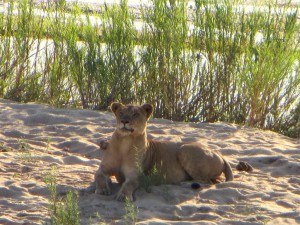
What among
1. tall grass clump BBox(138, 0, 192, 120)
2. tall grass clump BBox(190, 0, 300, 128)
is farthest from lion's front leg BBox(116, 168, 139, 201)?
tall grass clump BBox(138, 0, 192, 120)

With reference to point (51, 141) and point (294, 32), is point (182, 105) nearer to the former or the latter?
point (294, 32)

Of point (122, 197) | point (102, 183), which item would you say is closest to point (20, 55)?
point (102, 183)

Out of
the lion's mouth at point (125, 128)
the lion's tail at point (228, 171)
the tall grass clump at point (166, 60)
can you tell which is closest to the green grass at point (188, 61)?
the tall grass clump at point (166, 60)

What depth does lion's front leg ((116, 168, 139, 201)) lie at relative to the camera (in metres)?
6.98

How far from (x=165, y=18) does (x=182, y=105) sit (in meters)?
1.12

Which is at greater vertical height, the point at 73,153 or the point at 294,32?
the point at 294,32

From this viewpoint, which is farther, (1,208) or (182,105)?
(182,105)

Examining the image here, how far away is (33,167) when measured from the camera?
787 cm

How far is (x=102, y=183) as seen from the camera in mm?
7219

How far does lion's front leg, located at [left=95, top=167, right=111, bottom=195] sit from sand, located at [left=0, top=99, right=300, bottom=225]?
0.08 m

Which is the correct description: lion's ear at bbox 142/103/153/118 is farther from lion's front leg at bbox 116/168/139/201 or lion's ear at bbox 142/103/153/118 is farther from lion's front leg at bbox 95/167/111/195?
lion's front leg at bbox 95/167/111/195

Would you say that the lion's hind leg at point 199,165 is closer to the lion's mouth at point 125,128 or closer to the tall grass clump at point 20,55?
the lion's mouth at point 125,128

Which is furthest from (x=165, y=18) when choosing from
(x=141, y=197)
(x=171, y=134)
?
(x=141, y=197)

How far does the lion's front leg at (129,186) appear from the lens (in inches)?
275
